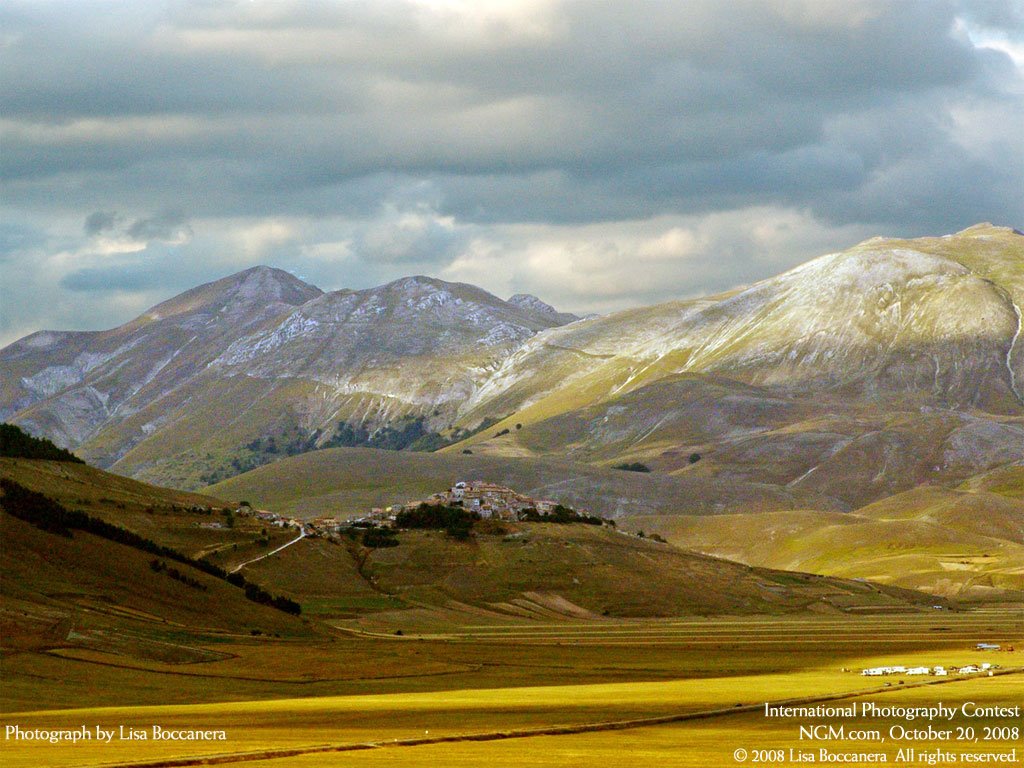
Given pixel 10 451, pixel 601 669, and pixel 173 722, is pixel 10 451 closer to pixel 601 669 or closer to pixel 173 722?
pixel 601 669

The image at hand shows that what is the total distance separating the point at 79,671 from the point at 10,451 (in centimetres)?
11426

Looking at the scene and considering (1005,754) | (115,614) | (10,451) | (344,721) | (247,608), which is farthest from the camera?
(10,451)

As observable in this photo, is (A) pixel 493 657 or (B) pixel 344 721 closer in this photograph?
(B) pixel 344 721

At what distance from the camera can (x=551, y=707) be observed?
67.0 metres

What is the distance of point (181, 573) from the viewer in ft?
441

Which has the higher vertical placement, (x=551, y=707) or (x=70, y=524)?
(x=70, y=524)

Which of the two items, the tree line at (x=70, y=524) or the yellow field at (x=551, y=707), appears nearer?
the yellow field at (x=551, y=707)

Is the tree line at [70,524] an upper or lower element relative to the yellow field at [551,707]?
upper

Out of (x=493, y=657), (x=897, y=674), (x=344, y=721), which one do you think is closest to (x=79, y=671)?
(x=344, y=721)

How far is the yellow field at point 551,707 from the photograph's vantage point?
47219mm

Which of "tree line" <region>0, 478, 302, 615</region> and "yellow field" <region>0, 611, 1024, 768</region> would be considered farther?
"tree line" <region>0, 478, 302, 615</region>

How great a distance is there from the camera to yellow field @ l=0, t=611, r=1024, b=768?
47219 mm

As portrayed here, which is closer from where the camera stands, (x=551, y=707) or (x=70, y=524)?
(x=551, y=707)

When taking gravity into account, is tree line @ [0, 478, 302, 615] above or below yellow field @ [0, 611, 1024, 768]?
above
